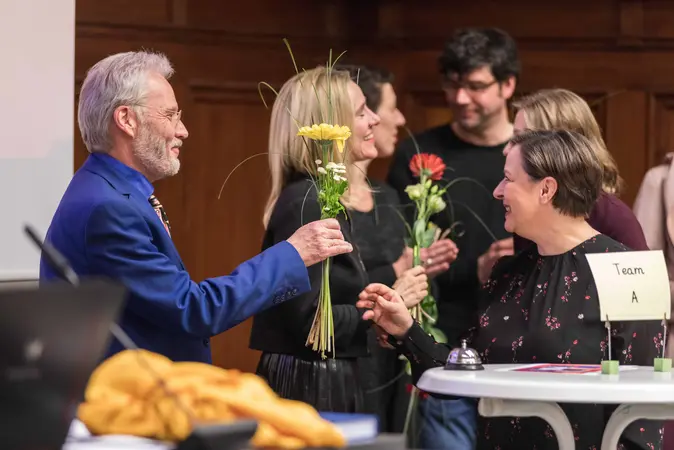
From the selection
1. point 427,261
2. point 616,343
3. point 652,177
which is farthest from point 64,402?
point 652,177

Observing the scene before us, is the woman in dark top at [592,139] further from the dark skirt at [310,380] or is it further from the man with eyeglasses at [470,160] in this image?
the dark skirt at [310,380]

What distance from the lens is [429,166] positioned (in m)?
3.79

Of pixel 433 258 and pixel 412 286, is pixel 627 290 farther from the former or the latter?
pixel 433 258

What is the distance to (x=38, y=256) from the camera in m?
3.19

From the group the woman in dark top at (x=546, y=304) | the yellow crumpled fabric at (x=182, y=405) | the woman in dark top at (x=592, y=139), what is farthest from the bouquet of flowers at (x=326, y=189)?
the yellow crumpled fabric at (x=182, y=405)

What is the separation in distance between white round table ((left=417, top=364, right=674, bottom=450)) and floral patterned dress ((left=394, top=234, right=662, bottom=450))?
13 centimetres

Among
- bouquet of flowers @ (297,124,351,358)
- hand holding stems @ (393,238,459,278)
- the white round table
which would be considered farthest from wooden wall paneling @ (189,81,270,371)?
the white round table

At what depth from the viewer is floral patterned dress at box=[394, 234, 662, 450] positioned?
270 cm

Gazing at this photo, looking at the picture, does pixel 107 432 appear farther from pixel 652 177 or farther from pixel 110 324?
pixel 652 177

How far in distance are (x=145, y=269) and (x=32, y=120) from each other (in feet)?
3.32

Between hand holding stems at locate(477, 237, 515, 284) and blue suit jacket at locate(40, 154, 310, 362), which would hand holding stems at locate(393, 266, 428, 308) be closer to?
hand holding stems at locate(477, 237, 515, 284)

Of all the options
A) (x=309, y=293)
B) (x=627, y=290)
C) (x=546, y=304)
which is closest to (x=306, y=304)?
(x=309, y=293)

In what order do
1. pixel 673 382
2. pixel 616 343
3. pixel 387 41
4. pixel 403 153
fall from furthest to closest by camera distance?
pixel 387 41 < pixel 403 153 < pixel 616 343 < pixel 673 382

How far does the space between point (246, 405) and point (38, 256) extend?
1.85m
